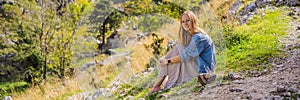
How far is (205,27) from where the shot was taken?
5324 millimetres

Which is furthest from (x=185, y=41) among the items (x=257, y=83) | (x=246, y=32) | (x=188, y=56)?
(x=246, y=32)

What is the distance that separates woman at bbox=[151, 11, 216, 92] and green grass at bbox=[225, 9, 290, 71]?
1.09 m

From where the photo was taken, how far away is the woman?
4906 mm

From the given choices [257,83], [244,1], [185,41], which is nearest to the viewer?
[257,83]

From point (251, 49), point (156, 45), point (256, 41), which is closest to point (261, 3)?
point (256, 41)

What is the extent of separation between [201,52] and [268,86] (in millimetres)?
1012

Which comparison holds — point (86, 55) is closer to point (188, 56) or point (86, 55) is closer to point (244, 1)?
point (188, 56)

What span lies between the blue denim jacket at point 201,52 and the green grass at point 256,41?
41.7 inches

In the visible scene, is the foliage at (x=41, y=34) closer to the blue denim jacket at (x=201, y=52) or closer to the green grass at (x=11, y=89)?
the green grass at (x=11, y=89)

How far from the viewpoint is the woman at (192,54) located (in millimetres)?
4906

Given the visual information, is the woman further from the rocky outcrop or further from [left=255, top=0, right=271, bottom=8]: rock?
[left=255, top=0, right=271, bottom=8]: rock

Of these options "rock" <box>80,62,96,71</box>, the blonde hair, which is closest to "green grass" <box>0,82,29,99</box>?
"rock" <box>80,62,96,71</box>

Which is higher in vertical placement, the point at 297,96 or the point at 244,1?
the point at 244,1

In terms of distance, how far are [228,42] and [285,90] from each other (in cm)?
421
